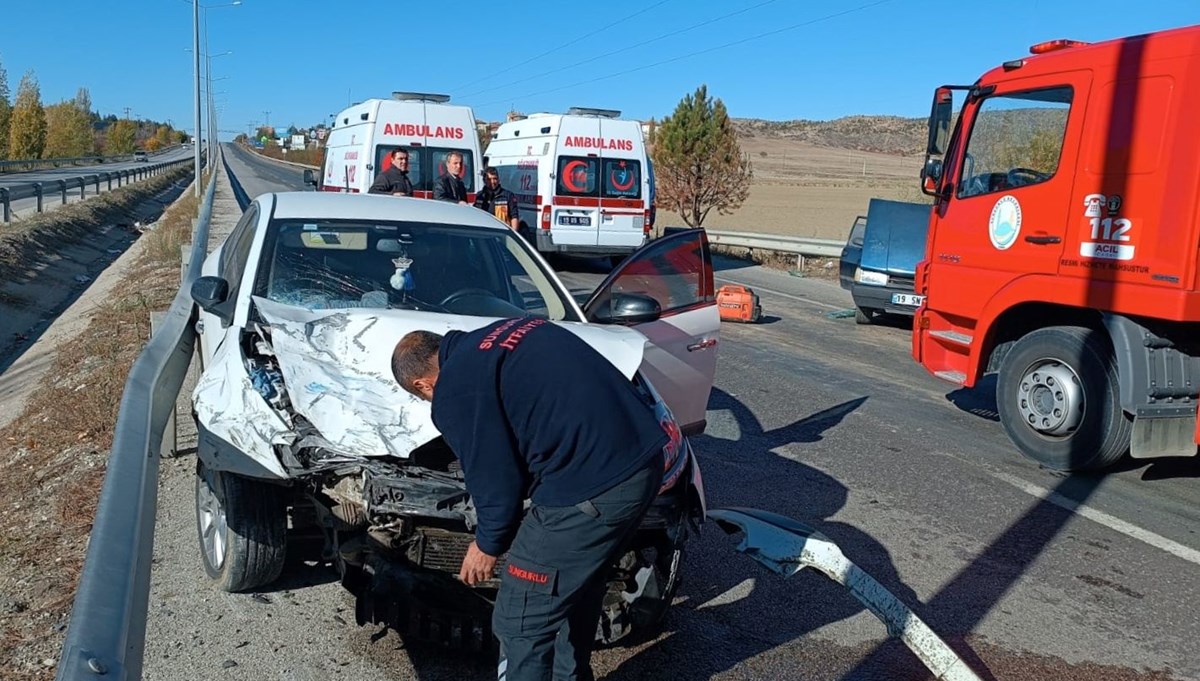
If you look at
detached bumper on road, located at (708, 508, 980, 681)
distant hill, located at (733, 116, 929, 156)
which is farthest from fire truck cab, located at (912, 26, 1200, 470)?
distant hill, located at (733, 116, 929, 156)

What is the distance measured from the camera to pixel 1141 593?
486 cm

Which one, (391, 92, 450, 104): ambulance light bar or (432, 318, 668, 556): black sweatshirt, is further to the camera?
(391, 92, 450, 104): ambulance light bar

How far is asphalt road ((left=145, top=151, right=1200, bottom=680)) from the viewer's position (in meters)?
3.94

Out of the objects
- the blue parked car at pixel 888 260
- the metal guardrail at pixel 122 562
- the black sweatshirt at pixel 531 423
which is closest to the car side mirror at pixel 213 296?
the metal guardrail at pixel 122 562

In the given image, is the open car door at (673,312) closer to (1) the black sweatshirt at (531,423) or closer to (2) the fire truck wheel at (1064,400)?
(1) the black sweatshirt at (531,423)

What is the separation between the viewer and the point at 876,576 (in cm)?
488

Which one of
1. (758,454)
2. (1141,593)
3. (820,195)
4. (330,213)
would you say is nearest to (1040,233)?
(758,454)

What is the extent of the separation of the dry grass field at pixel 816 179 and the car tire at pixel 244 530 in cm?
Result: 1482

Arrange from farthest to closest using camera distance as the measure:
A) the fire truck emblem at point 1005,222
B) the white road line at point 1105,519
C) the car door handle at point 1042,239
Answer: the fire truck emblem at point 1005,222 → the car door handle at point 1042,239 → the white road line at point 1105,519

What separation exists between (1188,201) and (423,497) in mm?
5063

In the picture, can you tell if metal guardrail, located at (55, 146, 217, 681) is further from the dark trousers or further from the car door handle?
the car door handle

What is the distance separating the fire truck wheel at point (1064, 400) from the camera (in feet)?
21.7

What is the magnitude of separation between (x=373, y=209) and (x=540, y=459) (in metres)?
3.17

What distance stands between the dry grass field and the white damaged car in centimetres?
1313
